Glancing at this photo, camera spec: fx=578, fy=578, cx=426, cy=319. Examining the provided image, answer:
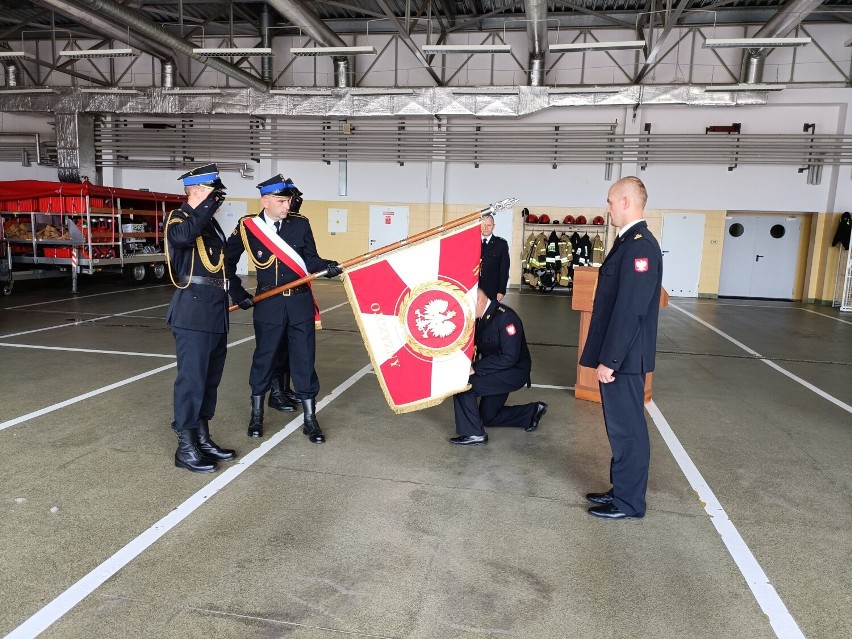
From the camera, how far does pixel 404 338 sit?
12.1ft

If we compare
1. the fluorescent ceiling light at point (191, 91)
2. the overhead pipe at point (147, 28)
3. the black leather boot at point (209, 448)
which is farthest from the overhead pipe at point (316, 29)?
the black leather boot at point (209, 448)

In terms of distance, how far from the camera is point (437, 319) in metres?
3.64

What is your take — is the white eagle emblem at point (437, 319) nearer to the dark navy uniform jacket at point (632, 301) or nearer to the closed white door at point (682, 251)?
the dark navy uniform jacket at point (632, 301)

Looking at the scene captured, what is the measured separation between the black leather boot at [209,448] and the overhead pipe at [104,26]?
30.3 ft

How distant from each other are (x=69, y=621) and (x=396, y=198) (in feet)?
46.5

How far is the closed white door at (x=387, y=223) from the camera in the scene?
1563 cm

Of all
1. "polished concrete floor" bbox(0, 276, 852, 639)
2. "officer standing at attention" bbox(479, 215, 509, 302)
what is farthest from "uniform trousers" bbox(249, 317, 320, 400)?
"officer standing at attention" bbox(479, 215, 509, 302)

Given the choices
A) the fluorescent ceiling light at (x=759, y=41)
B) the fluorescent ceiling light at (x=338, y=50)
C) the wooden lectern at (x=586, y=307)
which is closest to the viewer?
the wooden lectern at (x=586, y=307)

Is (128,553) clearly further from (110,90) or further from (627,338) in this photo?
(110,90)

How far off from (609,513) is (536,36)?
11.1 m

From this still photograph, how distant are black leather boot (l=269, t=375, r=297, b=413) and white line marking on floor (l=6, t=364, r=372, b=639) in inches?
24.2

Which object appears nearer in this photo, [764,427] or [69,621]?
[69,621]

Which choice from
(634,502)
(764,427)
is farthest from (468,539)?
(764,427)

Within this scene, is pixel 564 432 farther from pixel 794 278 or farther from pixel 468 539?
pixel 794 278
